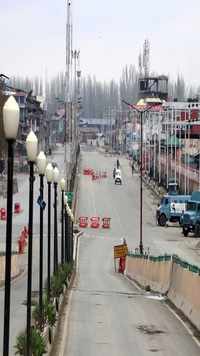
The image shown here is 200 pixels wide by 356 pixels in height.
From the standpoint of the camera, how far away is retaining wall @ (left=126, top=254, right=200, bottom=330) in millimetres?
23109

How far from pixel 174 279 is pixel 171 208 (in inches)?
1935

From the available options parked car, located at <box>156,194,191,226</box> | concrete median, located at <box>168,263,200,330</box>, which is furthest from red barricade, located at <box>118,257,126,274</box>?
parked car, located at <box>156,194,191,226</box>

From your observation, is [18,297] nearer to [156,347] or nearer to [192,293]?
[192,293]

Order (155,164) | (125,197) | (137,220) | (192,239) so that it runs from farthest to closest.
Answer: (155,164) < (125,197) < (137,220) < (192,239)

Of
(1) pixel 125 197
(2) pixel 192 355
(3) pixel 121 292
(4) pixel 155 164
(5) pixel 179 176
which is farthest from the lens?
(4) pixel 155 164

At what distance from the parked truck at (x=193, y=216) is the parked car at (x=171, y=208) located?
3.73 m

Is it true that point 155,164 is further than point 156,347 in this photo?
Yes

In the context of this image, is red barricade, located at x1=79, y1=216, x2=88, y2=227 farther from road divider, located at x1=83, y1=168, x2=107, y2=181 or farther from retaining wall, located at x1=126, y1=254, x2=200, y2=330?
road divider, located at x1=83, y1=168, x2=107, y2=181

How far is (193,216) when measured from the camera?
69.1 metres

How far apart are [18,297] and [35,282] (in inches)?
280

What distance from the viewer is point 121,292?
3584cm

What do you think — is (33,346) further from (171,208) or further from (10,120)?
(171,208)

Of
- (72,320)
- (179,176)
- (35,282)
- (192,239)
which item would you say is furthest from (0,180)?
(72,320)

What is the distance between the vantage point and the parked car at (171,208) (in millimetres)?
76500
